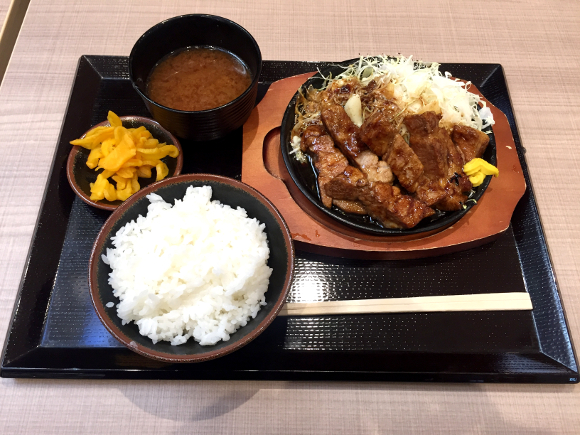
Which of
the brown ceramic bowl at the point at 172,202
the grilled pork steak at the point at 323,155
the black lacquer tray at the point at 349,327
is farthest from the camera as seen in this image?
the grilled pork steak at the point at 323,155

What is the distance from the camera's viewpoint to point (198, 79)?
235 centimetres

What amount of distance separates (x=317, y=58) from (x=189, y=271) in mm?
2046

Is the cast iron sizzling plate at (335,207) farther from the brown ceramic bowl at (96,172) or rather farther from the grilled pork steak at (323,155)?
the brown ceramic bowl at (96,172)

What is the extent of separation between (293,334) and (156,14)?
277 centimetres

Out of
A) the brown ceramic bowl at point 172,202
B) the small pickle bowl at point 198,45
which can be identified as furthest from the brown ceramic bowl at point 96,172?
the brown ceramic bowl at point 172,202

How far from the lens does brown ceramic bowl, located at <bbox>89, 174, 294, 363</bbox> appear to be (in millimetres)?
1593

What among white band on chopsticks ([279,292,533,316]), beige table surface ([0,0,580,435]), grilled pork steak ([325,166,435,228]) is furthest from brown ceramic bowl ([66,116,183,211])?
white band on chopsticks ([279,292,533,316])

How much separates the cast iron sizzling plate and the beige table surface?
1.97ft

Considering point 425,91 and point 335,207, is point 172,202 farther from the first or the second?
point 425,91

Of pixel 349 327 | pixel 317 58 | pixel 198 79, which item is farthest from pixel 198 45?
pixel 349 327

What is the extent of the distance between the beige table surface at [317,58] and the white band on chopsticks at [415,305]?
1.21 ft

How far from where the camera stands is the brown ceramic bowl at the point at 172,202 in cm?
159

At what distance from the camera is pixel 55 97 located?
108 inches

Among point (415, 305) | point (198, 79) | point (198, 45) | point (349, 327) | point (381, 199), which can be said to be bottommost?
point (349, 327)
